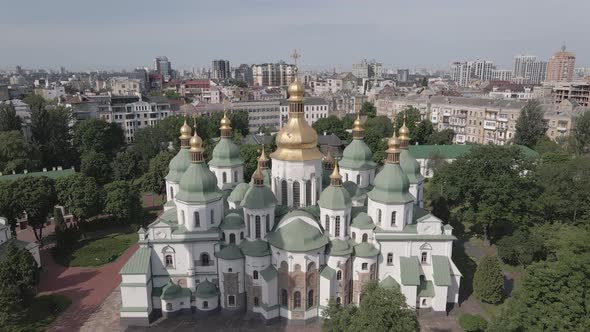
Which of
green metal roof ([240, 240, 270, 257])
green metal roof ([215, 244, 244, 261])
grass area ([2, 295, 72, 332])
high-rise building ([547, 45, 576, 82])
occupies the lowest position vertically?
grass area ([2, 295, 72, 332])

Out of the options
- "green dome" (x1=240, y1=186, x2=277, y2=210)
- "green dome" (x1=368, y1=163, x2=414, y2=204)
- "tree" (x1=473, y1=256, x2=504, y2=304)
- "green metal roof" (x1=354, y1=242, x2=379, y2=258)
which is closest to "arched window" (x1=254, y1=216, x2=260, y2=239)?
"green dome" (x1=240, y1=186, x2=277, y2=210)

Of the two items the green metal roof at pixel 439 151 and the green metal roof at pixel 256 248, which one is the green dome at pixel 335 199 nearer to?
the green metal roof at pixel 256 248

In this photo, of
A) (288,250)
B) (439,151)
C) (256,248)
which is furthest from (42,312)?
(439,151)

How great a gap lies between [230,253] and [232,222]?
2.14 m

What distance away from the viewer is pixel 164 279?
28578 millimetres

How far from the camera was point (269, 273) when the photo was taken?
2702cm

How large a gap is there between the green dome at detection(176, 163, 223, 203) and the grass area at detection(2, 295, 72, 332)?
12.3m

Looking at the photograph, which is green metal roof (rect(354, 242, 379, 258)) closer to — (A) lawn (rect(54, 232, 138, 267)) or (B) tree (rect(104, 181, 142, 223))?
(A) lawn (rect(54, 232, 138, 267))

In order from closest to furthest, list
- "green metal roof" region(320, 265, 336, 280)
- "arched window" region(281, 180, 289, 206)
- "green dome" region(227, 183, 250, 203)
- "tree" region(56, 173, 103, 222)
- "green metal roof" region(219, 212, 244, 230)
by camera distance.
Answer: "green metal roof" region(320, 265, 336, 280)
"green metal roof" region(219, 212, 244, 230)
"arched window" region(281, 180, 289, 206)
"green dome" region(227, 183, 250, 203)
"tree" region(56, 173, 103, 222)

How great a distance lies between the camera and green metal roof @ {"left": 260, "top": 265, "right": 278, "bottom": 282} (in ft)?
88.1

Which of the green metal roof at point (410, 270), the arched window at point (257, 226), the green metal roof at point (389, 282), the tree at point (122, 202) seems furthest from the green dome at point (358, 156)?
the tree at point (122, 202)

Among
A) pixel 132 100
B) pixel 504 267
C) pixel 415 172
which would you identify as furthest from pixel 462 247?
pixel 132 100

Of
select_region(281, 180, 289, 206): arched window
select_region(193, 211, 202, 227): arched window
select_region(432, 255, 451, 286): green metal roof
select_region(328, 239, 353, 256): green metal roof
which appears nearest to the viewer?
select_region(328, 239, 353, 256): green metal roof

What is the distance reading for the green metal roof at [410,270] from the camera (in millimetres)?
27422
